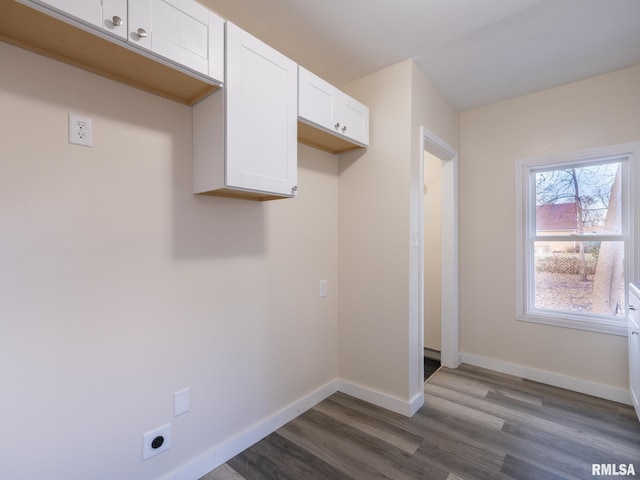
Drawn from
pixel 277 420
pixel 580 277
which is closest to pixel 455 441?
pixel 277 420

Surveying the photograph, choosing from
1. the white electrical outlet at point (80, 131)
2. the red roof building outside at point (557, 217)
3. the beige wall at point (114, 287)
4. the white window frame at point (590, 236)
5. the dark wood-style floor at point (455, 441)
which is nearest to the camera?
the beige wall at point (114, 287)

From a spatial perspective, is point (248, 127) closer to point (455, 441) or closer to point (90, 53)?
point (90, 53)

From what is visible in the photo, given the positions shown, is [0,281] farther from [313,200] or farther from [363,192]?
[363,192]

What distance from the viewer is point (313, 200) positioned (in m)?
2.42

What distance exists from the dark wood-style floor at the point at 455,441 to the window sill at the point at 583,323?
0.54 meters

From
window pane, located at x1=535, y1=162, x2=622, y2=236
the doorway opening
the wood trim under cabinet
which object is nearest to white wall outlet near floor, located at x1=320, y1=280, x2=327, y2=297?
the doorway opening

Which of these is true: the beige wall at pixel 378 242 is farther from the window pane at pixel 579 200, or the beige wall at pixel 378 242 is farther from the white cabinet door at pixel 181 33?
the window pane at pixel 579 200

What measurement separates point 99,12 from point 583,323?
367 centimetres

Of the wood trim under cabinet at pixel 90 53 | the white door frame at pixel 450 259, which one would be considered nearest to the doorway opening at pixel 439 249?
the white door frame at pixel 450 259

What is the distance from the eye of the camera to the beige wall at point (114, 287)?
118 cm

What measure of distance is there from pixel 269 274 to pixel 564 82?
9.56 feet

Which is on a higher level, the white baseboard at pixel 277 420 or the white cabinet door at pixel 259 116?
the white cabinet door at pixel 259 116

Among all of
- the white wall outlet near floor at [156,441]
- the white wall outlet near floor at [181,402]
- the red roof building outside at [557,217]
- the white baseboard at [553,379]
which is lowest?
the white baseboard at [553,379]

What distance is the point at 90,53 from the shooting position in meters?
1.25
